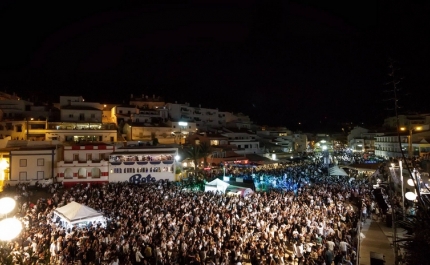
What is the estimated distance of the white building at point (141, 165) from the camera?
92.3 ft

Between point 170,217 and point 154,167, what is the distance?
15201 mm

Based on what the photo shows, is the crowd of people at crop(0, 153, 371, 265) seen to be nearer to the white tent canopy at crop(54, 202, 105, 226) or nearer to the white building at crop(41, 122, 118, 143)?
the white tent canopy at crop(54, 202, 105, 226)

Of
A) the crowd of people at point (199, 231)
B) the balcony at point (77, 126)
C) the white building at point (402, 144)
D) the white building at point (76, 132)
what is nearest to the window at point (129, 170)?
the crowd of people at point (199, 231)

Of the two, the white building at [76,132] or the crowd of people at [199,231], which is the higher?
the white building at [76,132]

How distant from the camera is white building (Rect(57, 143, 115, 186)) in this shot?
27.3 m

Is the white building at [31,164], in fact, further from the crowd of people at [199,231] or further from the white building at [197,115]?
the white building at [197,115]

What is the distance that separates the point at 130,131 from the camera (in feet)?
134

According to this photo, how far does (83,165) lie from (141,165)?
548 cm

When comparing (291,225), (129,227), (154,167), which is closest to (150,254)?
(129,227)

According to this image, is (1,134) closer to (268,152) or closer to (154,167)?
(154,167)

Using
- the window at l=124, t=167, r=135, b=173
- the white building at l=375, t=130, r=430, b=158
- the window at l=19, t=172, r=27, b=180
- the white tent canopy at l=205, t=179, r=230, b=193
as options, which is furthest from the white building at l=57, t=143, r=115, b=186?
the white building at l=375, t=130, r=430, b=158

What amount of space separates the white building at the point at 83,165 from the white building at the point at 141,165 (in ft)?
2.90

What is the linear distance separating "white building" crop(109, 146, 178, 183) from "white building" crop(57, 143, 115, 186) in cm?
88

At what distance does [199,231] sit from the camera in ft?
40.8
